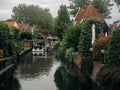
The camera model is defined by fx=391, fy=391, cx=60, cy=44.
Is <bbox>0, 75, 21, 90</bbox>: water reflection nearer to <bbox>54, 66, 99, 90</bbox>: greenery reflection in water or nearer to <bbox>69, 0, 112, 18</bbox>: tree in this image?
<bbox>54, 66, 99, 90</bbox>: greenery reflection in water

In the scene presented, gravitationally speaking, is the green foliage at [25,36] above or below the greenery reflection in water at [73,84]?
above

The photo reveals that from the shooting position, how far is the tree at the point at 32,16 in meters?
141

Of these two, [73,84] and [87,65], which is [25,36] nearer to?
[87,65]

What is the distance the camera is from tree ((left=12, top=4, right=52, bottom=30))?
141375 mm

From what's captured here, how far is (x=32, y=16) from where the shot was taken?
5546 inches

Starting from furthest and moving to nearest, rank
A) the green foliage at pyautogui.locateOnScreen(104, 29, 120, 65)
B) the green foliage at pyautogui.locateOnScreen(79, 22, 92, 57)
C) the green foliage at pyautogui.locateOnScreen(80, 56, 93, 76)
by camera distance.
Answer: the green foliage at pyautogui.locateOnScreen(79, 22, 92, 57) < the green foliage at pyautogui.locateOnScreen(80, 56, 93, 76) < the green foliage at pyautogui.locateOnScreen(104, 29, 120, 65)

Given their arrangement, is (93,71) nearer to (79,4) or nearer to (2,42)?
(2,42)

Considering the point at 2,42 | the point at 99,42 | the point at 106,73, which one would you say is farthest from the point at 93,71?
the point at 2,42

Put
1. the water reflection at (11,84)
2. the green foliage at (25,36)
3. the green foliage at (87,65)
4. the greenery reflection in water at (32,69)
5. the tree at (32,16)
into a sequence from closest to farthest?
1. the water reflection at (11,84)
2. the green foliage at (87,65)
3. the greenery reflection in water at (32,69)
4. the green foliage at (25,36)
5. the tree at (32,16)

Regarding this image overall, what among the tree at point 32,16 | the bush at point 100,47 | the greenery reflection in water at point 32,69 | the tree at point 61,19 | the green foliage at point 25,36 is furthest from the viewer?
the tree at point 32,16

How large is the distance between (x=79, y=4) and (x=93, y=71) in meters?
64.6

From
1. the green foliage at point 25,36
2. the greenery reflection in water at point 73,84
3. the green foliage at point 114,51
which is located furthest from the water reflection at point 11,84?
the green foliage at point 25,36

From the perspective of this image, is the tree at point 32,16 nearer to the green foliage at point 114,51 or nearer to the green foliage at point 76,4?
the green foliage at point 76,4

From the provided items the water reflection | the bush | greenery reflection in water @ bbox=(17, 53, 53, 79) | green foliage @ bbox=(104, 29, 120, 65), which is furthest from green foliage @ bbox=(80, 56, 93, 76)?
green foliage @ bbox=(104, 29, 120, 65)
